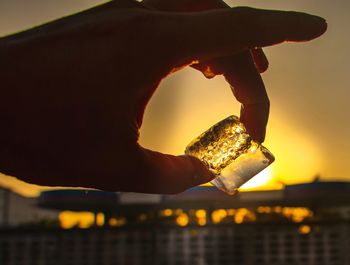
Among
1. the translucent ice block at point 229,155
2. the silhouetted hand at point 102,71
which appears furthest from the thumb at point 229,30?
the translucent ice block at point 229,155

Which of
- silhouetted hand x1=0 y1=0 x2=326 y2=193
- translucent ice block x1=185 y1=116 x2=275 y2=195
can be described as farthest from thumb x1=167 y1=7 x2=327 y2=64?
translucent ice block x1=185 y1=116 x2=275 y2=195

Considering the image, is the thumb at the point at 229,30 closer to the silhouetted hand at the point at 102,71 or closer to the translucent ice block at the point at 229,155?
the silhouetted hand at the point at 102,71

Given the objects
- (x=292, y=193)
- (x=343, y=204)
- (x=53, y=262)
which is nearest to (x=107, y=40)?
(x=53, y=262)

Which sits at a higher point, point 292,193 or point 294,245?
point 292,193

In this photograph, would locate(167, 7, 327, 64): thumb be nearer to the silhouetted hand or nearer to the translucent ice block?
the silhouetted hand

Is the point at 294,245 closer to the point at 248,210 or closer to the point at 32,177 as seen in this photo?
the point at 248,210

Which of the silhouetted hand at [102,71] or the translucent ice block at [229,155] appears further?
the translucent ice block at [229,155]
